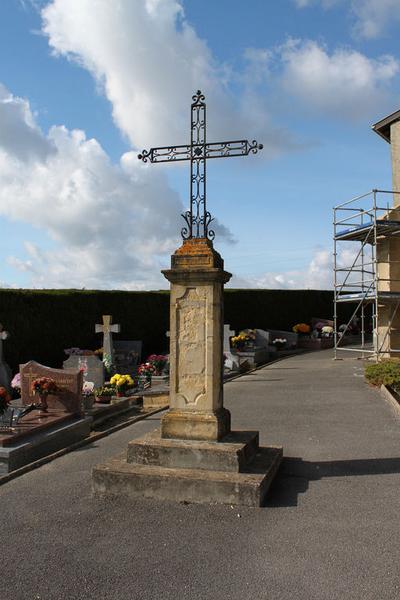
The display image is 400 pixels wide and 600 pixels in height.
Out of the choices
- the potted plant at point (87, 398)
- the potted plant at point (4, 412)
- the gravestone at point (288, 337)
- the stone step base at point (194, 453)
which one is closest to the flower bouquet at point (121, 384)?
the potted plant at point (87, 398)

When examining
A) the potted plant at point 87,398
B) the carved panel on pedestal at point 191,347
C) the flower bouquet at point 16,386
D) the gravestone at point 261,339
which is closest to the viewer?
the carved panel on pedestal at point 191,347

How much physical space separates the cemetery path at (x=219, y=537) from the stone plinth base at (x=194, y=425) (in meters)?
0.76

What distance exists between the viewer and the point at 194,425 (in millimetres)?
5344

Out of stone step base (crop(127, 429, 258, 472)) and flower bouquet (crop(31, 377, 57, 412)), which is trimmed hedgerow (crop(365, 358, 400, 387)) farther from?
flower bouquet (crop(31, 377, 57, 412))

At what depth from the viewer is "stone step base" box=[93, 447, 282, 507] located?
15.4 feet

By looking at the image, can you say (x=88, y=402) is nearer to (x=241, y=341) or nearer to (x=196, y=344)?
(x=196, y=344)

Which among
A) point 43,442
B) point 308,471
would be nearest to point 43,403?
point 43,442

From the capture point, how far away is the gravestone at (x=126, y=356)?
1528 cm

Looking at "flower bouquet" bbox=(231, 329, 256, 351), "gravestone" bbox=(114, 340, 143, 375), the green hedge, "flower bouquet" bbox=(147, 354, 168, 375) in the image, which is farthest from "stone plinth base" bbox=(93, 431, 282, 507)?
"flower bouquet" bbox=(231, 329, 256, 351)

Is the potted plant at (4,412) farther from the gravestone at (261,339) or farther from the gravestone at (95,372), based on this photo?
the gravestone at (261,339)

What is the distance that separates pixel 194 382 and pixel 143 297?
1534 centimetres

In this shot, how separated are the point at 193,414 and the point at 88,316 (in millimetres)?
12916

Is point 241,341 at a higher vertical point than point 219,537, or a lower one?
higher

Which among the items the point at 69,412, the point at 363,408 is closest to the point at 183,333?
the point at 69,412
